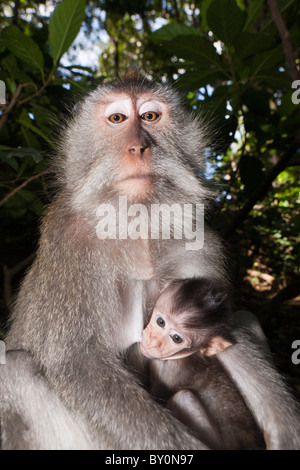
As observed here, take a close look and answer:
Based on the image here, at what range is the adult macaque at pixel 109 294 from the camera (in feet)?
6.38

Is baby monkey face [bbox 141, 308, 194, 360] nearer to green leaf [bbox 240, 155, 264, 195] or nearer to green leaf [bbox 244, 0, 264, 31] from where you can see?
green leaf [bbox 240, 155, 264, 195]

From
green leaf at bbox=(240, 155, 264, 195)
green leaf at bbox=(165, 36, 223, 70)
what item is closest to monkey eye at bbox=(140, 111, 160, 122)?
green leaf at bbox=(165, 36, 223, 70)

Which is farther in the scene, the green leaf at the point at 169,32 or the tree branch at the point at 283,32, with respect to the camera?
the green leaf at the point at 169,32

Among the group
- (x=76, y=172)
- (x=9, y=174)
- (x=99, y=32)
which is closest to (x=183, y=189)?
(x=76, y=172)

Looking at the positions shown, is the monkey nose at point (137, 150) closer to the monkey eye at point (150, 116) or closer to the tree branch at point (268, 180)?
the monkey eye at point (150, 116)

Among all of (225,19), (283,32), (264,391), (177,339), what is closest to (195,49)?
(225,19)

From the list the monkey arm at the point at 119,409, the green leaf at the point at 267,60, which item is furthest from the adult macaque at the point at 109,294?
the green leaf at the point at 267,60

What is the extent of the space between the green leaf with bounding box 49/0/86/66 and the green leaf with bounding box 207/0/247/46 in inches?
37.8

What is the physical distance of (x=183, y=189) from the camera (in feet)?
8.32

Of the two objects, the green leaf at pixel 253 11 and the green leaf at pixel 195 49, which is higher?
the green leaf at pixel 253 11

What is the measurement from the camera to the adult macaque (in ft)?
6.38

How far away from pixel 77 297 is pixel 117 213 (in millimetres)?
527

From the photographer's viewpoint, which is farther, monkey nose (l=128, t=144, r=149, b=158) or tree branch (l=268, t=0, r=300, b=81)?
tree branch (l=268, t=0, r=300, b=81)

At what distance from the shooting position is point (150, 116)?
8.67 ft
